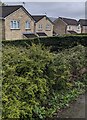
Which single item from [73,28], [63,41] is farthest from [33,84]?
[73,28]

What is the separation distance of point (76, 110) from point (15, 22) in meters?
32.7

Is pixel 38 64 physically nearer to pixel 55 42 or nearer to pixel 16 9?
pixel 55 42

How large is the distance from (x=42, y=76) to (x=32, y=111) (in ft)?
3.05

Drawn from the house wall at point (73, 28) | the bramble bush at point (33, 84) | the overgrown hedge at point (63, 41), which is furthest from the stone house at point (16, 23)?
the bramble bush at point (33, 84)

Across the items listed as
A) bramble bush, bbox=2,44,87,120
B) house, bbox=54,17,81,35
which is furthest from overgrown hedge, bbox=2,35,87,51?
house, bbox=54,17,81,35

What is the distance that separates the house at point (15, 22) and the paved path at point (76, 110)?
97.4 ft

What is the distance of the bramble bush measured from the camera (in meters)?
4.34

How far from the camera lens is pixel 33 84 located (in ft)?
16.3

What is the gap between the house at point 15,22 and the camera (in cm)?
3562

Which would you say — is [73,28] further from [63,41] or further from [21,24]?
[63,41]

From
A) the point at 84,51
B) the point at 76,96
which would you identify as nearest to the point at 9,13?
the point at 84,51

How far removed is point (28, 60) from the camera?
17.5 ft

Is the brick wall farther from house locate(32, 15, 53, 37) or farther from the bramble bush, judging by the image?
the bramble bush

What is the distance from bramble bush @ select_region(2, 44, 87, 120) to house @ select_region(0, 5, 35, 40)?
2943 centimetres
